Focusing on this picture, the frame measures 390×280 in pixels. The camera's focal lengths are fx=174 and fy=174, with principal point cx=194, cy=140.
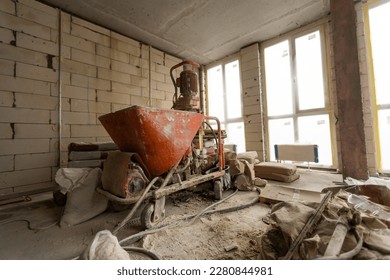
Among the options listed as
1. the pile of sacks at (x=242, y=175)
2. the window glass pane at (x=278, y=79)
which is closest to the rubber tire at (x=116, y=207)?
the pile of sacks at (x=242, y=175)

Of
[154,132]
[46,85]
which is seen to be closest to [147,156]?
[154,132]

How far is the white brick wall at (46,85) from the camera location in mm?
2922

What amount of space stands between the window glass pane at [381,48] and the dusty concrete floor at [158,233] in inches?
134

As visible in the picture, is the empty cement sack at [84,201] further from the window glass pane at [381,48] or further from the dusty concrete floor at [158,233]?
the window glass pane at [381,48]

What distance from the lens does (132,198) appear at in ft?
5.33

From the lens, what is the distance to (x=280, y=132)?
15.2ft

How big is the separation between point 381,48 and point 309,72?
3.85ft

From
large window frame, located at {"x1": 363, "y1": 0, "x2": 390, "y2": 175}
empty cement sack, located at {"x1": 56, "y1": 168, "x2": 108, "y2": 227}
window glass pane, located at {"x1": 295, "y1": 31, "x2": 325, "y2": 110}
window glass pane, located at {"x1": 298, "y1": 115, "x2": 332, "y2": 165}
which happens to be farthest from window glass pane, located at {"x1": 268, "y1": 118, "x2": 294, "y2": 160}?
empty cement sack, located at {"x1": 56, "y1": 168, "x2": 108, "y2": 227}

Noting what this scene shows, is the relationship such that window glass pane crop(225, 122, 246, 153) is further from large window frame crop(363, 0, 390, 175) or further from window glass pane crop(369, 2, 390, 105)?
window glass pane crop(369, 2, 390, 105)

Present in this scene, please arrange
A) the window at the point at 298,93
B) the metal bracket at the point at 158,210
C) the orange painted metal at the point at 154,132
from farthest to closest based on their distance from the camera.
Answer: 1. the window at the point at 298,93
2. the metal bracket at the point at 158,210
3. the orange painted metal at the point at 154,132

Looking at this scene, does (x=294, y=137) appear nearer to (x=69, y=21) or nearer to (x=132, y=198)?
(x=132, y=198)
